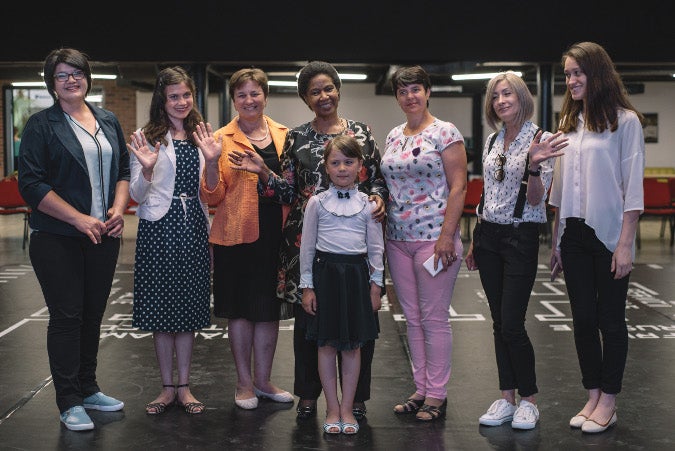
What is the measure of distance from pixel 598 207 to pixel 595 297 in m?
0.40

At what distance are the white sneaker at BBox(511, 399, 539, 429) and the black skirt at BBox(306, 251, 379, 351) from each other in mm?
737

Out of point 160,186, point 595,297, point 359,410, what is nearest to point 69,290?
point 160,186

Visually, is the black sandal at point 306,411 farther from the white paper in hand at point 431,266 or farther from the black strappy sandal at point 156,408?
the white paper in hand at point 431,266

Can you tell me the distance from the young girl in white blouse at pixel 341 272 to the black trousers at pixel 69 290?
940 mm

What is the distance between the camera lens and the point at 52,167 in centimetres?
364

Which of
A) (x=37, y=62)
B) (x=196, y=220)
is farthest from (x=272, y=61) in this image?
(x=196, y=220)

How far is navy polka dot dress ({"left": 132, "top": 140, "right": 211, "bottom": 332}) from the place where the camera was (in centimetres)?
381

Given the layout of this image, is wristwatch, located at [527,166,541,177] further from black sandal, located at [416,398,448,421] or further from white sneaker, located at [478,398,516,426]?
black sandal, located at [416,398,448,421]

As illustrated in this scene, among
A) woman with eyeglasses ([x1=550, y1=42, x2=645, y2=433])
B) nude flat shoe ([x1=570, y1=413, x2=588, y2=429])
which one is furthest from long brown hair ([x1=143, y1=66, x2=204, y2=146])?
nude flat shoe ([x1=570, y1=413, x2=588, y2=429])

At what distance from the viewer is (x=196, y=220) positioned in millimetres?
3871

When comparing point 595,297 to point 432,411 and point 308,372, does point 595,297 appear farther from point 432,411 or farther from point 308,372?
point 308,372

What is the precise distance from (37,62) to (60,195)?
26.4 ft

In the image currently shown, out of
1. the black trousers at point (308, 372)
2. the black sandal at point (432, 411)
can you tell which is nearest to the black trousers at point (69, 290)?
the black trousers at point (308, 372)

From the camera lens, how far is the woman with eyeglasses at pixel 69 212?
3572 millimetres
